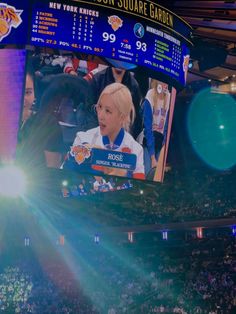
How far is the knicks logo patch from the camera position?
9.48 meters

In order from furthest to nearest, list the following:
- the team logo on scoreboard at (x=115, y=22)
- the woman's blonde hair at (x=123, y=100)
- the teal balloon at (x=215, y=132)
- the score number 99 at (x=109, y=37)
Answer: the teal balloon at (x=215, y=132)
the woman's blonde hair at (x=123, y=100)
the team logo on scoreboard at (x=115, y=22)
the score number 99 at (x=109, y=37)

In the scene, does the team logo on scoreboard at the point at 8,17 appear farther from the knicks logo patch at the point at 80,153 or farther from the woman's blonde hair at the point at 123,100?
the knicks logo patch at the point at 80,153

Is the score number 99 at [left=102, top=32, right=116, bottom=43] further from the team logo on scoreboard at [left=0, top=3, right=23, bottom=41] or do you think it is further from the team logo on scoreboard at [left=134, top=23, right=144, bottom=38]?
the team logo on scoreboard at [left=0, top=3, right=23, bottom=41]

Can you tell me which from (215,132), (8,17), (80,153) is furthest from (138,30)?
(215,132)

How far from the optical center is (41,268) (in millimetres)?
24703

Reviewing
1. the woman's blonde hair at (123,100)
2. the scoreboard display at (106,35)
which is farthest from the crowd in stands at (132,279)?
the scoreboard display at (106,35)

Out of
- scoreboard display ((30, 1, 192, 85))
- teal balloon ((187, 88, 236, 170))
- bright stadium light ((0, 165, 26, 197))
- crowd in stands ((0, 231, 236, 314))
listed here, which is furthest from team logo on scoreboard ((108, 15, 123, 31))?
teal balloon ((187, 88, 236, 170))

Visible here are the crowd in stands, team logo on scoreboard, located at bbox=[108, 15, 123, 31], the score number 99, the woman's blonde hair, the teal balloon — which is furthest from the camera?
the teal balloon

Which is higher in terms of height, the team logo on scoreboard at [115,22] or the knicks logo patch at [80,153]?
the team logo on scoreboard at [115,22]

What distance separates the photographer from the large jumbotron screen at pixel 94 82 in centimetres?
922

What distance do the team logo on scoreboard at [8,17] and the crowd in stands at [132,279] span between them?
11.1 metres

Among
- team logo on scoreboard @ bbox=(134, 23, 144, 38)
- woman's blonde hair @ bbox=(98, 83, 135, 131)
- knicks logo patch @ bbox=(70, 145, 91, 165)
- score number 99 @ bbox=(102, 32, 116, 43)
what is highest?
team logo on scoreboard @ bbox=(134, 23, 144, 38)

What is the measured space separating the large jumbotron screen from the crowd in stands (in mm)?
8688

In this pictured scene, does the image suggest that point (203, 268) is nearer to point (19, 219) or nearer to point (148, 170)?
point (19, 219)
